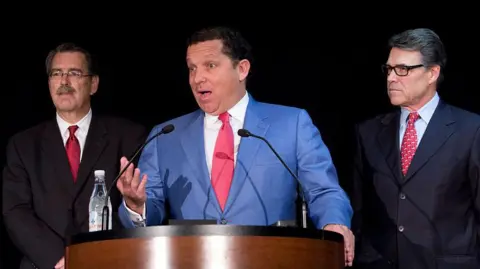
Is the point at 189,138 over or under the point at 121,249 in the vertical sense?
over

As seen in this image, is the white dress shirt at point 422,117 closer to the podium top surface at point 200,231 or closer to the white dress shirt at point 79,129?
the white dress shirt at point 79,129

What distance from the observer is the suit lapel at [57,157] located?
3.98 meters

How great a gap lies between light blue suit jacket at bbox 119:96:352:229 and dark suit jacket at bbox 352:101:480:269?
514 mm

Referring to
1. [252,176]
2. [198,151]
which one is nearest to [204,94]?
[198,151]

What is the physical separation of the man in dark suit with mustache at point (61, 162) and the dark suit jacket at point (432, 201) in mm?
1100

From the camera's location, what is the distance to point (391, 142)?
4012 millimetres

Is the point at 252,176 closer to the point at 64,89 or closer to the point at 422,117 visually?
the point at 422,117

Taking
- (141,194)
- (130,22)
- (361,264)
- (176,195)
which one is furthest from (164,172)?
(130,22)

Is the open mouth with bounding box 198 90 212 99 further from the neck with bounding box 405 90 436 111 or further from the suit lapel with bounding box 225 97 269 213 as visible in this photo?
the neck with bounding box 405 90 436 111

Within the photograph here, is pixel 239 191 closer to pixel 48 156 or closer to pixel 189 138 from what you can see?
pixel 189 138

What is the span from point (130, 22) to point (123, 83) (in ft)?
1.06

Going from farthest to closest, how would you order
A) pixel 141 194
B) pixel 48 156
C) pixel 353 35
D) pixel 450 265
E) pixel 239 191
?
pixel 353 35 < pixel 48 156 < pixel 450 265 < pixel 239 191 < pixel 141 194

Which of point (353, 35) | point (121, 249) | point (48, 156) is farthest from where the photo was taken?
point (353, 35)

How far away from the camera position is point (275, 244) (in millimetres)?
2543
